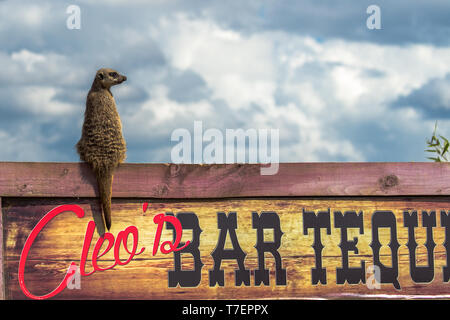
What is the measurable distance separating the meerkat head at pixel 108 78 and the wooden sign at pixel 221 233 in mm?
643

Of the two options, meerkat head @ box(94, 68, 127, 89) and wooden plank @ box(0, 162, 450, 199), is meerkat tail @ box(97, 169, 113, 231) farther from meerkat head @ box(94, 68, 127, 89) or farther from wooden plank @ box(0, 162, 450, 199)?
meerkat head @ box(94, 68, 127, 89)

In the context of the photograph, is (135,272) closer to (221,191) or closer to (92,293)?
(92,293)

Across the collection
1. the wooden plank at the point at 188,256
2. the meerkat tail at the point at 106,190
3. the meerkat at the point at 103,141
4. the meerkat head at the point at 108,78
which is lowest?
the wooden plank at the point at 188,256

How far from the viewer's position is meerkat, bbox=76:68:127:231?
3.44 meters

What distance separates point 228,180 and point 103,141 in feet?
2.98

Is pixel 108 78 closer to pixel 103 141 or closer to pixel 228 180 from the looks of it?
pixel 103 141

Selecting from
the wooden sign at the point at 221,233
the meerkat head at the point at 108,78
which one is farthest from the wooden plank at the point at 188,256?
the meerkat head at the point at 108,78

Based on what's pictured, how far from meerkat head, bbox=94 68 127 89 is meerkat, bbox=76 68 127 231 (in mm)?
43

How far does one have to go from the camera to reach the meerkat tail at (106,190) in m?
3.41

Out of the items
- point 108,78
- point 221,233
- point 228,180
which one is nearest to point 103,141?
point 108,78

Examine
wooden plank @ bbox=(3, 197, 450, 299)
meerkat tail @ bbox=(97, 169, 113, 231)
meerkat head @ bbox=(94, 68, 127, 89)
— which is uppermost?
meerkat head @ bbox=(94, 68, 127, 89)

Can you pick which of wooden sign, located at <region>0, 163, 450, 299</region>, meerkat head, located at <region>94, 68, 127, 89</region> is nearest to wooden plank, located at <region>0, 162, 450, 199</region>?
wooden sign, located at <region>0, 163, 450, 299</region>

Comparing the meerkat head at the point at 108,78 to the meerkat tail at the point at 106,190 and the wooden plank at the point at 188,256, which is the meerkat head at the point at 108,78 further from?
the wooden plank at the point at 188,256
